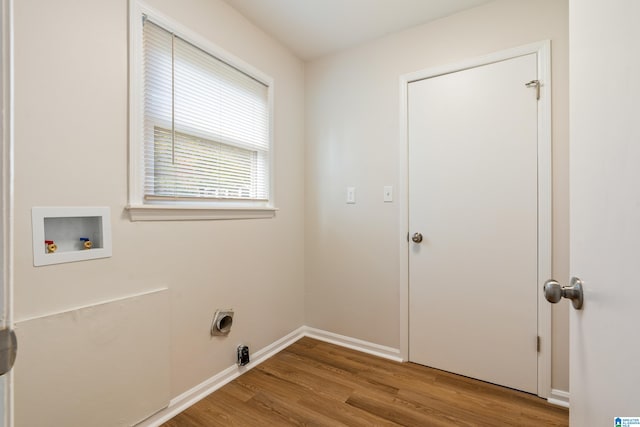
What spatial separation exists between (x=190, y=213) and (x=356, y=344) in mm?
1682

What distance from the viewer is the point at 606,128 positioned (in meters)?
0.50

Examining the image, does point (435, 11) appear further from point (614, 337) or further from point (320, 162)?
point (614, 337)

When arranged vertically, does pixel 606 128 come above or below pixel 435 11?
below

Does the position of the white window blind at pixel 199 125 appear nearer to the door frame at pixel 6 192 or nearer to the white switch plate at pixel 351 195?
the white switch plate at pixel 351 195

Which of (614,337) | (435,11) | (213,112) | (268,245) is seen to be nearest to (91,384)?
(268,245)

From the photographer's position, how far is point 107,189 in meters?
1.28

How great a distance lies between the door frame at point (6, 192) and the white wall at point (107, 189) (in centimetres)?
102

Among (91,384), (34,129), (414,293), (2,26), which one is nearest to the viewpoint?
(2,26)

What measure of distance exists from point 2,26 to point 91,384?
1.44 metres

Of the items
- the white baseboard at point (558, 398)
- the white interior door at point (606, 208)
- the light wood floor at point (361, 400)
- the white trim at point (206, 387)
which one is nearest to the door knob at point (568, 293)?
the white interior door at point (606, 208)

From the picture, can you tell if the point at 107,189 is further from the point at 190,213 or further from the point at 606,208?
the point at 606,208

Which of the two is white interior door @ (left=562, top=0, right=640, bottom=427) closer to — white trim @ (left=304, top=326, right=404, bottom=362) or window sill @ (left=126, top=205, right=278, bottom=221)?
white trim @ (left=304, top=326, right=404, bottom=362)

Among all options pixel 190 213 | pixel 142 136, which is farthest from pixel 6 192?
pixel 190 213

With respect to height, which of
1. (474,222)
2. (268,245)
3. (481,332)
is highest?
(474,222)
